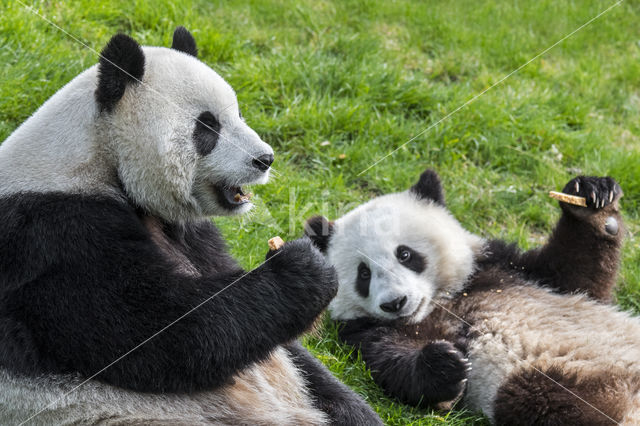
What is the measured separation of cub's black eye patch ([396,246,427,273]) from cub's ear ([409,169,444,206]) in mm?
598

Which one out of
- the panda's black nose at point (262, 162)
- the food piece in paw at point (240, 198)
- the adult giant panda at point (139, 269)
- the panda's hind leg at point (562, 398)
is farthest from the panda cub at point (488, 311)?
the panda's black nose at point (262, 162)

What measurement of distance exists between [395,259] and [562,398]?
1.51 m

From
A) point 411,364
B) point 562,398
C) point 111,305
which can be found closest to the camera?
point 111,305

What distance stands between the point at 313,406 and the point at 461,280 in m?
1.76

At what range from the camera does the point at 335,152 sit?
7.06 metres

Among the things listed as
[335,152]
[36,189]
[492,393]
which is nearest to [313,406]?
[492,393]

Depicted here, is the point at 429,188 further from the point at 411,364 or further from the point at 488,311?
the point at 411,364

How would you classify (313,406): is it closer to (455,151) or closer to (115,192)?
(115,192)

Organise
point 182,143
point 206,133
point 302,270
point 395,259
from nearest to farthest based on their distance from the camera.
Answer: point 302,270 < point 182,143 < point 206,133 < point 395,259

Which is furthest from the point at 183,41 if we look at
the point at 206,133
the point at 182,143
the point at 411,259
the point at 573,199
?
the point at 573,199

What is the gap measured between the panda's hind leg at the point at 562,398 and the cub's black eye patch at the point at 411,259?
1.10 m

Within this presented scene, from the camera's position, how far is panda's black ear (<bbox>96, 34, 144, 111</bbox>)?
363 cm

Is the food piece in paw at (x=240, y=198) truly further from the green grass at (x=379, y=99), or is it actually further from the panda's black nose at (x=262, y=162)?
the green grass at (x=379, y=99)

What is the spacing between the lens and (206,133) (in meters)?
3.87
